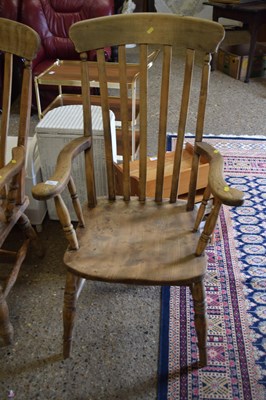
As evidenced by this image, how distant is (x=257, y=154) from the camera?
253cm

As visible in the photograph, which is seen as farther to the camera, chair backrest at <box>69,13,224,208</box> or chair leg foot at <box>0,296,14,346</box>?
chair leg foot at <box>0,296,14,346</box>

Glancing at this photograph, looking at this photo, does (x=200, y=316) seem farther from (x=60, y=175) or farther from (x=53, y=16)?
(x=53, y=16)

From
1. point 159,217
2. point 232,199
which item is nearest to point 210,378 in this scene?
point 159,217

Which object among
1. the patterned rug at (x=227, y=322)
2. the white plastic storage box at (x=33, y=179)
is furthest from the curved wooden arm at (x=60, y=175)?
the patterned rug at (x=227, y=322)

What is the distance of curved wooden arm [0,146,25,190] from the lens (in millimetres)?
1222

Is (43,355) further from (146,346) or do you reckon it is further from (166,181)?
(166,181)

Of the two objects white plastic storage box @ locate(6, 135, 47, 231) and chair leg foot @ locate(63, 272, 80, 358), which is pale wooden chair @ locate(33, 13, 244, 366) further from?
white plastic storage box @ locate(6, 135, 47, 231)

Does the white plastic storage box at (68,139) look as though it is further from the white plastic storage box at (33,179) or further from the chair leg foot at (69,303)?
the chair leg foot at (69,303)

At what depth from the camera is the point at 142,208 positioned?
141 centimetres

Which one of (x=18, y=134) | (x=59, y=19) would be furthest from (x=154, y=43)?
(x=59, y=19)

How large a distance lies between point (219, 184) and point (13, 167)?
68 centimetres

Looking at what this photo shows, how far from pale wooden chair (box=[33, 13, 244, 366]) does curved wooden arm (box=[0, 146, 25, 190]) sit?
187 mm

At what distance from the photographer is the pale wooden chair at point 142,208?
1113 mm

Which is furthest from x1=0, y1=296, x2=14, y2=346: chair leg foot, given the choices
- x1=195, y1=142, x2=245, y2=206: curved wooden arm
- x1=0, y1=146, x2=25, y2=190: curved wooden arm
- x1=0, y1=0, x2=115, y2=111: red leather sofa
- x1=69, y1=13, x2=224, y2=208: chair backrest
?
x1=0, y1=0, x2=115, y2=111: red leather sofa
